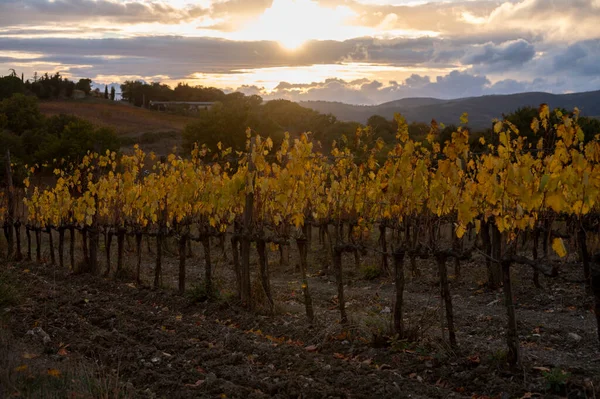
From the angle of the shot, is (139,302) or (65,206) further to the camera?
(65,206)

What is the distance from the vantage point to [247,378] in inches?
243

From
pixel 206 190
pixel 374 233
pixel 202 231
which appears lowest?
pixel 374 233

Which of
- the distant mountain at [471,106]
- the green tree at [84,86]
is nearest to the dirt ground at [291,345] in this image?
the distant mountain at [471,106]

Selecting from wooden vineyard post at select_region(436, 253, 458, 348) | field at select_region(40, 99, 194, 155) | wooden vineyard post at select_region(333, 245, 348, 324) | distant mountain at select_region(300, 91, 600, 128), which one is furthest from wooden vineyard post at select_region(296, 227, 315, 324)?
distant mountain at select_region(300, 91, 600, 128)

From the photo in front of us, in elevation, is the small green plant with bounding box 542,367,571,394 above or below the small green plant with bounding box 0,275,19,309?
above

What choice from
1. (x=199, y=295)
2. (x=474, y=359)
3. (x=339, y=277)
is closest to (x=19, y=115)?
(x=199, y=295)

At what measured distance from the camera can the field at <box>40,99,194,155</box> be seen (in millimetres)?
51875

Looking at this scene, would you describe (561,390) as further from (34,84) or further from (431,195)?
(34,84)

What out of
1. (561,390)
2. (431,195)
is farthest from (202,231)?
(561,390)

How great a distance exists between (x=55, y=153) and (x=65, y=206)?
25.8 meters

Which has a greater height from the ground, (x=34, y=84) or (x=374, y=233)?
(x=34, y=84)

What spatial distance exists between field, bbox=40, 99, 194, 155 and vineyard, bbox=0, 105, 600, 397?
1320 inches

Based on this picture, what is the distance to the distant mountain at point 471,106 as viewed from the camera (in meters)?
84.1

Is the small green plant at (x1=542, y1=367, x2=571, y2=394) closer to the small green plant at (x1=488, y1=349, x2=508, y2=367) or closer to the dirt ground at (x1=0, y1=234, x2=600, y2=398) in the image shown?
the dirt ground at (x1=0, y1=234, x2=600, y2=398)
